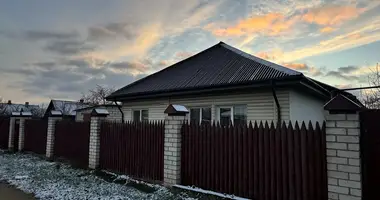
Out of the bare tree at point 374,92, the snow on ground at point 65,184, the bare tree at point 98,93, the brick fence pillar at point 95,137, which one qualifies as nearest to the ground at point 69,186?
the snow on ground at point 65,184

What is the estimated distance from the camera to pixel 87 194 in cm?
596

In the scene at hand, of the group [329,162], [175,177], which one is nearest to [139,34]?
[175,177]

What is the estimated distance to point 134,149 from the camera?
24.7 feet

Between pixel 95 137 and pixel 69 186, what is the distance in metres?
2.28

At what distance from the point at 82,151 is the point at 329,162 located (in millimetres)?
8282

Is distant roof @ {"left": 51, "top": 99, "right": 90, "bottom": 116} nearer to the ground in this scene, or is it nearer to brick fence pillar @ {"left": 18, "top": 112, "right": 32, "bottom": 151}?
brick fence pillar @ {"left": 18, "top": 112, "right": 32, "bottom": 151}

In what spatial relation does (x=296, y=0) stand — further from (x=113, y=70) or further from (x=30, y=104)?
(x=30, y=104)

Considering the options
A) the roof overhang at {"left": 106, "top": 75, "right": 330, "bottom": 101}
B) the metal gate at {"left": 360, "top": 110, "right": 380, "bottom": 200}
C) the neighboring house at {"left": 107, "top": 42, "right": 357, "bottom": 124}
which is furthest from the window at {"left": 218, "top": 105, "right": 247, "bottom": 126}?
the metal gate at {"left": 360, "top": 110, "right": 380, "bottom": 200}

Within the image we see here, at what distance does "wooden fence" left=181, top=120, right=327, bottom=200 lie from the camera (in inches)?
170

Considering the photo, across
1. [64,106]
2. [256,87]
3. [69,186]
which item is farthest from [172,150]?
[64,106]

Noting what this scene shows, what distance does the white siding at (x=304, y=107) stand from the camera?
7.97 m

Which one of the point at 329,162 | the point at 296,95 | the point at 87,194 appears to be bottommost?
the point at 87,194

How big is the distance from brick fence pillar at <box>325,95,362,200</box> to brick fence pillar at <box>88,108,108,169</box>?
7.00 m

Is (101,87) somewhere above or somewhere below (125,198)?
above
